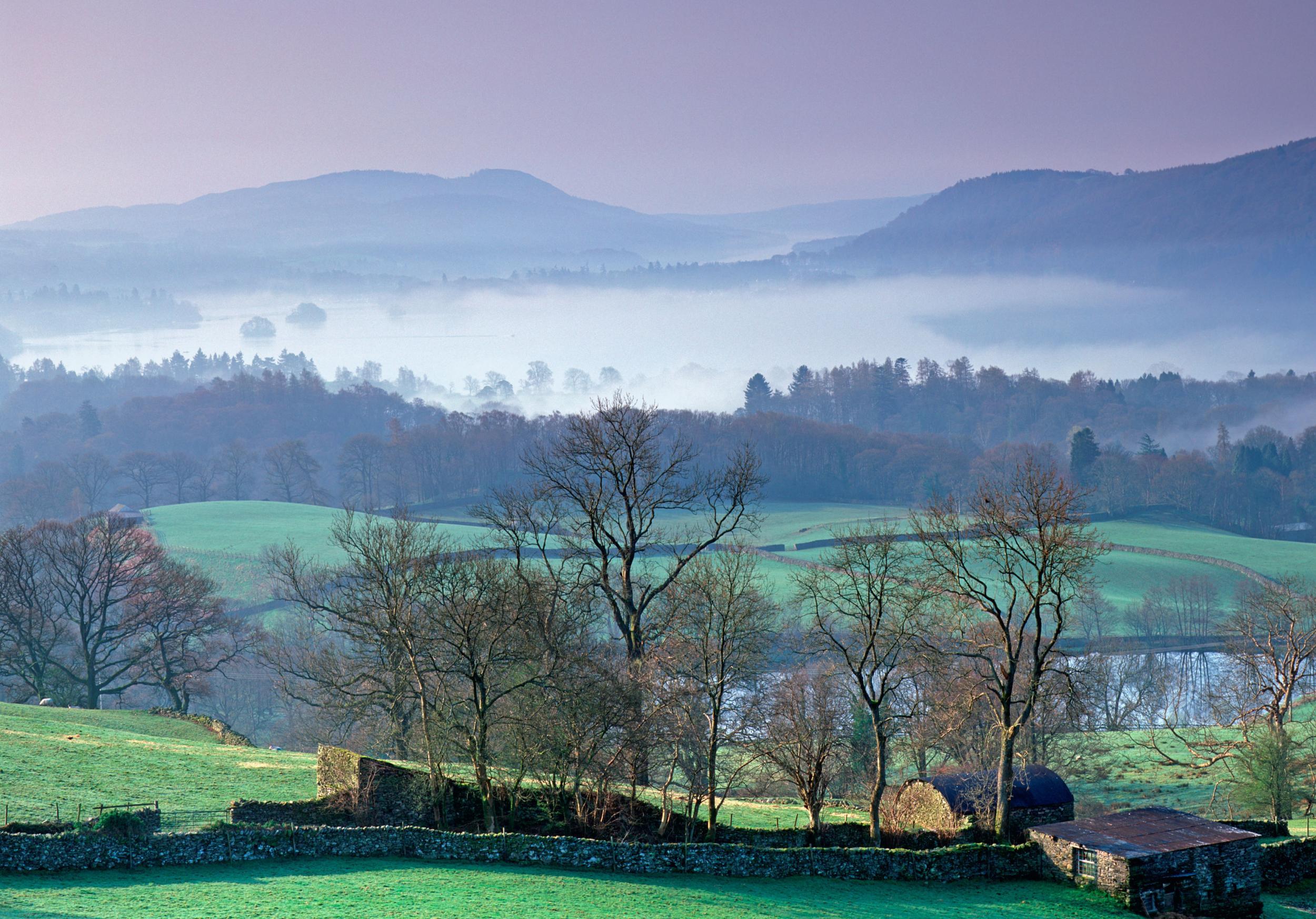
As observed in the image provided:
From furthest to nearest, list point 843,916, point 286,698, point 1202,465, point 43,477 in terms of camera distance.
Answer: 1. point 1202,465
2. point 43,477
3. point 286,698
4. point 843,916

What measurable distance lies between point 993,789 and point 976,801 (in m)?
1.14

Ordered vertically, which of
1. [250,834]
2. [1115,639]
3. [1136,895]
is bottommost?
[1115,639]

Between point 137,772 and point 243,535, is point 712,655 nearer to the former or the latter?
point 137,772

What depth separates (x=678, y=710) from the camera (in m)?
32.2

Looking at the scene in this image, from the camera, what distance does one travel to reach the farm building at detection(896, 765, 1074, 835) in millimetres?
33781

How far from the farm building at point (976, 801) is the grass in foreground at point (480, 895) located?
149 inches

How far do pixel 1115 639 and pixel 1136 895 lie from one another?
7229 cm

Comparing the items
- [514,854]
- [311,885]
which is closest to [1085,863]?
[514,854]

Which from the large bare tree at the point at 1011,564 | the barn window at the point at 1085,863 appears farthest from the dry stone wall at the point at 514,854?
the large bare tree at the point at 1011,564

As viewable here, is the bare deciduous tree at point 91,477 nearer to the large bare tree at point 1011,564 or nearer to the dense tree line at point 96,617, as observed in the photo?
the dense tree line at point 96,617

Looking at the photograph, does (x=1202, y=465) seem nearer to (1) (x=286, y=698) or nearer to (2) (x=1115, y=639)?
(2) (x=1115, y=639)

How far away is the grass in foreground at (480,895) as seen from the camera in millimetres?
22312

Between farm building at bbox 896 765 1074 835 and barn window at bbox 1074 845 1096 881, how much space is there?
357cm

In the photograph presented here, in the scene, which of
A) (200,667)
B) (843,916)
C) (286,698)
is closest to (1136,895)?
(843,916)
